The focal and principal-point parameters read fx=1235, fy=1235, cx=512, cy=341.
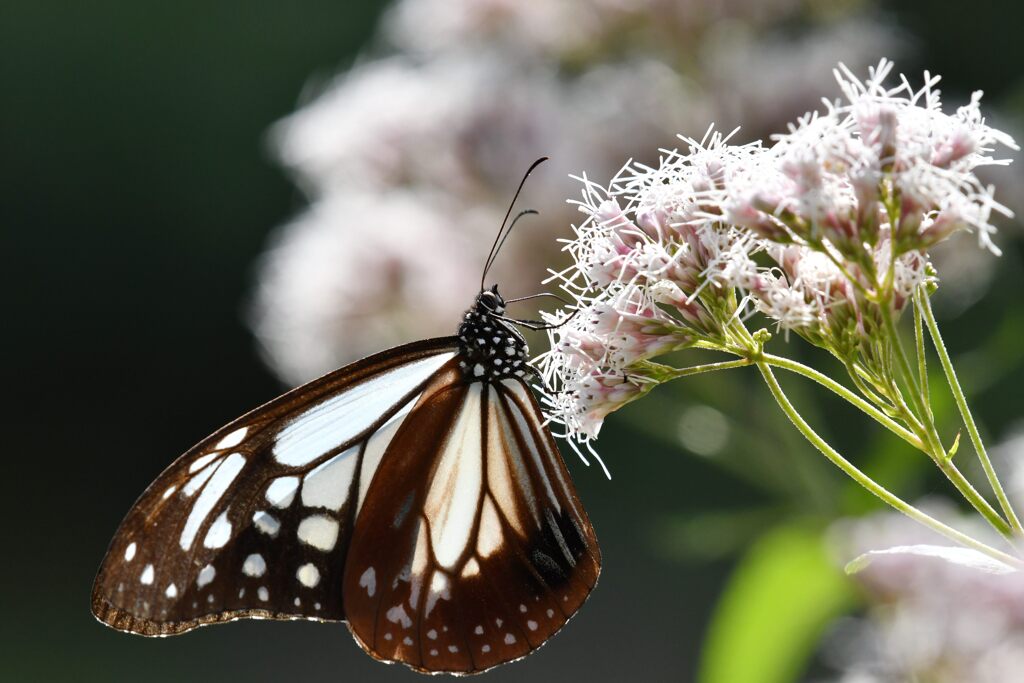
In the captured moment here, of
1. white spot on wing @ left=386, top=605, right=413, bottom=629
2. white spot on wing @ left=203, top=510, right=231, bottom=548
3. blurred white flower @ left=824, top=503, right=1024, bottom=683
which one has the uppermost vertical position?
white spot on wing @ left=203, top=510, right=231, bottom=548

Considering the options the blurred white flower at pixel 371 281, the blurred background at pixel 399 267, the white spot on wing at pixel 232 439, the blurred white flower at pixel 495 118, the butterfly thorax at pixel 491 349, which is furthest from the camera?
the blurred white flower at pixel 371 281

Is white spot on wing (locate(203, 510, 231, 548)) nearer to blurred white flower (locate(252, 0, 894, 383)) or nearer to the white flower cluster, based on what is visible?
the white flower cluster

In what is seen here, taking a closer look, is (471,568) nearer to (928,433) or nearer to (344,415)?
(344,415)

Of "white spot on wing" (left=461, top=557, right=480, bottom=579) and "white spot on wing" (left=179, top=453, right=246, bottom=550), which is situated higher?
"white spot on wing" (left=179, top=453, right=246, bottom=550)

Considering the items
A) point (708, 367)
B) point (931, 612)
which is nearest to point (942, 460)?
point (708, 367)

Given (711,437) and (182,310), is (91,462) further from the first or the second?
(711,437)

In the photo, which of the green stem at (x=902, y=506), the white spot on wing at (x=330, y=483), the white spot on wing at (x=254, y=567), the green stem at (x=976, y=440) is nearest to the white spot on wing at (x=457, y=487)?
the white spot on wing at (x=330, y=483)

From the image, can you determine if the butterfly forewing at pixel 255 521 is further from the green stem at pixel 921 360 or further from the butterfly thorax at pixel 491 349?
the green stem at pixel 921 360

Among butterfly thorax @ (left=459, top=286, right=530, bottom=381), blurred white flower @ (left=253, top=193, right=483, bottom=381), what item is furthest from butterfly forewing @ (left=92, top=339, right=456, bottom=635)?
blurred white flower @ (left=253, top=193, right=483, bottom=381)
